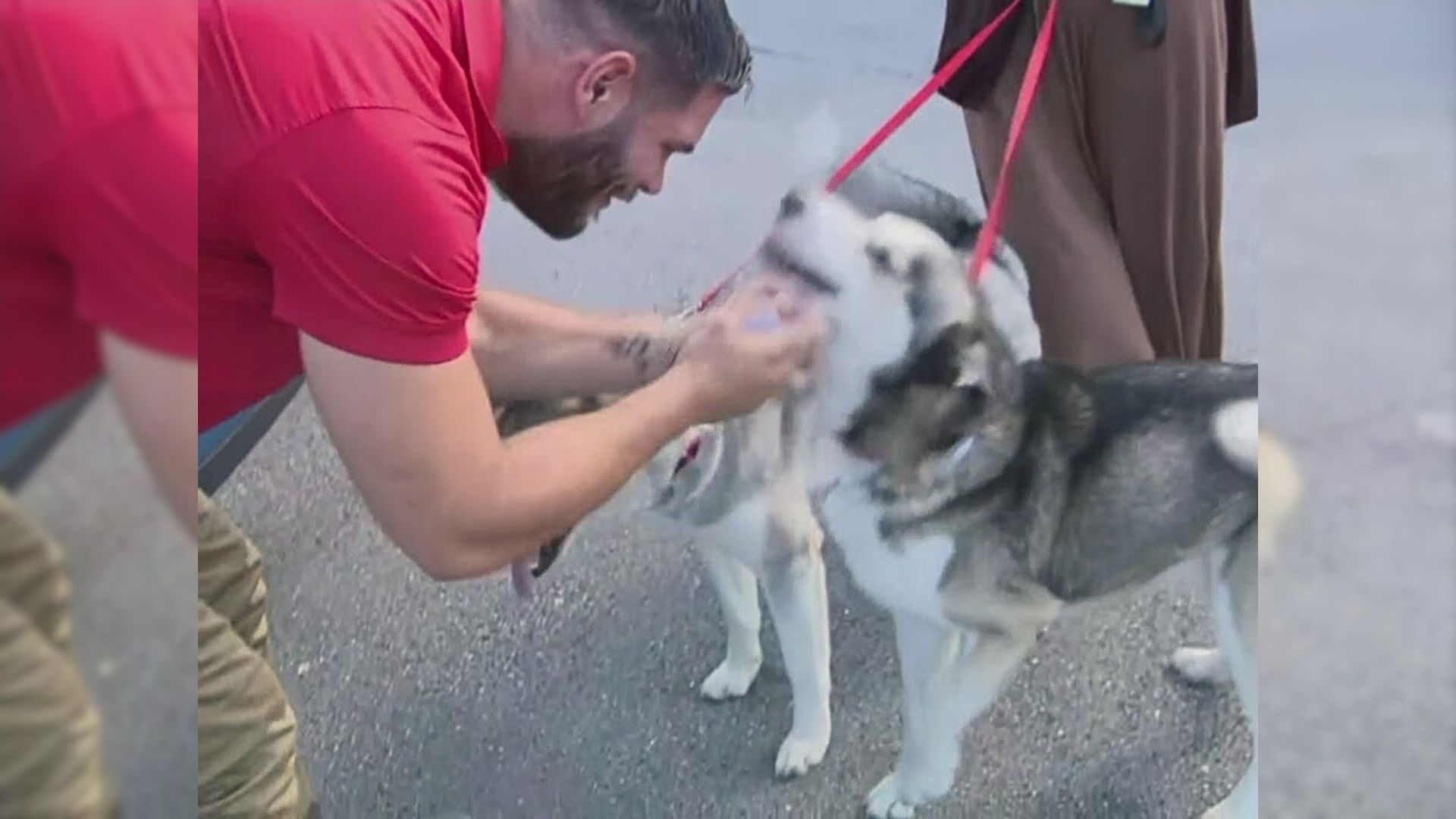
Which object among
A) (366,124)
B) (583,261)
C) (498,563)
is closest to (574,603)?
(498,563)

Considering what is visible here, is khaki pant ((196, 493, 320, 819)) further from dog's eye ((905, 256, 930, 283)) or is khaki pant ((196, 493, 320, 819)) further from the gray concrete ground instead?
dog's eye ((905, 256, 930, 283))

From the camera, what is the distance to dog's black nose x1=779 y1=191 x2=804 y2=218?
692 mm

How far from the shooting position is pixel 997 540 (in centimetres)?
71

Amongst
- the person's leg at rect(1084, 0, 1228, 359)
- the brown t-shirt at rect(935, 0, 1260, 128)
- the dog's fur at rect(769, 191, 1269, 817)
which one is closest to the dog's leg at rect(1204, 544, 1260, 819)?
the dog's fur at rect(769, 191, 1269, 817)

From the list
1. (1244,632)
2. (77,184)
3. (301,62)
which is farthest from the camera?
(1244,632)

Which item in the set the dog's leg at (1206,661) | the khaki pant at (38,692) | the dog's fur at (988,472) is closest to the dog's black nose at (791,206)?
the dog's fur at (988,472)

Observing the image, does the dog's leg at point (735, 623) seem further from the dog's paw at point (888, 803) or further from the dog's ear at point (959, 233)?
the dog's ear at point (959, 233)

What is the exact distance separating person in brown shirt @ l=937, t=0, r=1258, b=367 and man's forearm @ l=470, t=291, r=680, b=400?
0.60 ft

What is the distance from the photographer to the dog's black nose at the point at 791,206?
692 mm

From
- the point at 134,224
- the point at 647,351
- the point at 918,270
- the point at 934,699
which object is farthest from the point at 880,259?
the point at 134,224

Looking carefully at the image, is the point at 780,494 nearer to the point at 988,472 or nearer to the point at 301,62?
the point at 988,472

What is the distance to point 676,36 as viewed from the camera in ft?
2.15

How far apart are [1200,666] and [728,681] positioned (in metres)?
0.24

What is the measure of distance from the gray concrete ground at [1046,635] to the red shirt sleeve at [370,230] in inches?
3.6
